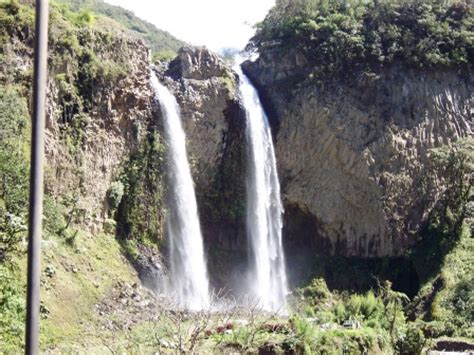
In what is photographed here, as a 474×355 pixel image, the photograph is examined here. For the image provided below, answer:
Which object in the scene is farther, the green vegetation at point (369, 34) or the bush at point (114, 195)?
the green vegetation at point (369, 34)

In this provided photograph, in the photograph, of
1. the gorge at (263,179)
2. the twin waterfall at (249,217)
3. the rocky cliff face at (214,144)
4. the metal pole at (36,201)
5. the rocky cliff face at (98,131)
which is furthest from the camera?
the rocky cliff face at (214,144)

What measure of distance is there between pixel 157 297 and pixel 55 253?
168 inches

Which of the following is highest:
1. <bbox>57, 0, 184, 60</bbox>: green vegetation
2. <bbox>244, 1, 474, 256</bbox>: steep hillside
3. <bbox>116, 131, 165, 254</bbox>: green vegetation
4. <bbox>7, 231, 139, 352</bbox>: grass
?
<bbox>57, 0, 184, 60</bbox>: green vegetation

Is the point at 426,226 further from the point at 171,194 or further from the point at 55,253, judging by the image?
the point at 55,253

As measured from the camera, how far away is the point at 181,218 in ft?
87.0

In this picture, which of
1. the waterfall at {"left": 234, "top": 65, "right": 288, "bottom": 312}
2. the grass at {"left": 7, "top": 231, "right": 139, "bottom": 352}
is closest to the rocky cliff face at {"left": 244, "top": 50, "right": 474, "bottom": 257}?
the waterfall at {"left": 234, "top": 65, "right": 288, "bottom": 312}

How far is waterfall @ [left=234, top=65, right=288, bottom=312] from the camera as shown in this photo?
28797 millimetres

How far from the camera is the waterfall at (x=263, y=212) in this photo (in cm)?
2880

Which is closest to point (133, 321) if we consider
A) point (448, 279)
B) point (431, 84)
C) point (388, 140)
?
point (448, 279)

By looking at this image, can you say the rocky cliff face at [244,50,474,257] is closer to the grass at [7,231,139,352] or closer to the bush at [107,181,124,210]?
the bush at [107,181,124,210]

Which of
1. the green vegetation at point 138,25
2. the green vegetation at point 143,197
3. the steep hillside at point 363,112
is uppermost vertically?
the green vegetation at point 138,25

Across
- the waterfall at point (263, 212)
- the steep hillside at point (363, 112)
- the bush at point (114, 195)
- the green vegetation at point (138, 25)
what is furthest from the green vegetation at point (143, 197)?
the green vegetation at point (138, 25)

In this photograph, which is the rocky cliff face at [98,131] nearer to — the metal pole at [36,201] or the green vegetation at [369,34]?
the green vegetation at [369,34]

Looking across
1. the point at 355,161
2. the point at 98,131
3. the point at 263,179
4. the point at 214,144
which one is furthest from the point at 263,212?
the point at 98,131
